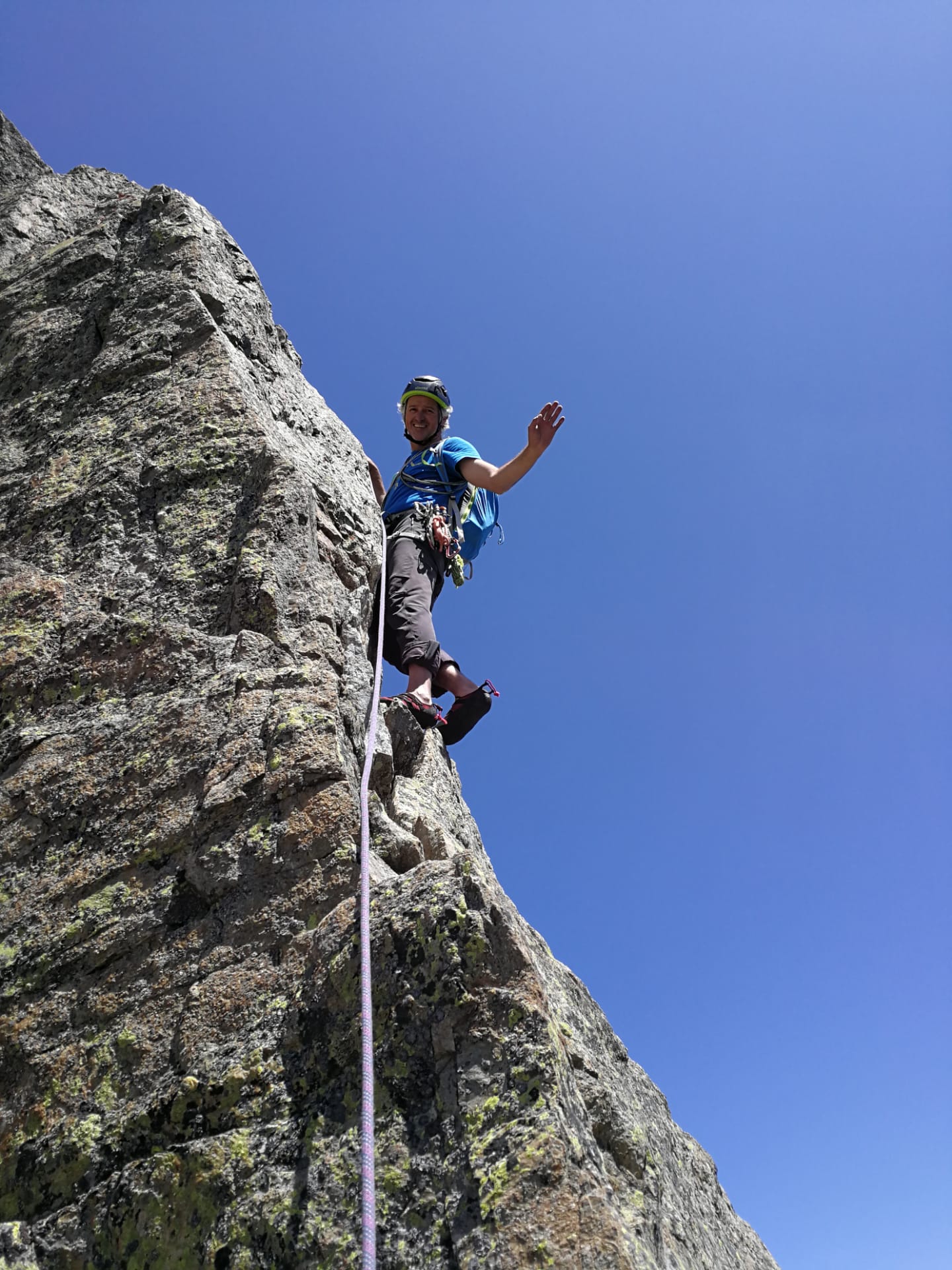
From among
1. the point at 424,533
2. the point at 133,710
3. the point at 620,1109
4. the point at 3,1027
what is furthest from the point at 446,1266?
the point at 424,533

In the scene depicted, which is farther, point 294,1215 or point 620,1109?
point 620,1109

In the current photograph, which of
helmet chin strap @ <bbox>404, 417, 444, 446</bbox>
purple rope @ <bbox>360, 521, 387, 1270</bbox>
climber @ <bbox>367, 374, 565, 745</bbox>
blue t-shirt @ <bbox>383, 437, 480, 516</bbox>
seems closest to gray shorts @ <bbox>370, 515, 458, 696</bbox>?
climber @ <bbox>367, 374, 565, 745</bbox>

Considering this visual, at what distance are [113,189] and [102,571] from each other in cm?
597

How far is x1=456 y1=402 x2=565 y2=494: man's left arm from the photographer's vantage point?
5.66 meters

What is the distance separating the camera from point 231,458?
529 cm

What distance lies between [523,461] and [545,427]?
0.94ft

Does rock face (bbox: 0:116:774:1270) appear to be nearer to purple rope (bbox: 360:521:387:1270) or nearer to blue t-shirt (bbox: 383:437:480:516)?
purple rope (bbox: 360:521:387:1270)

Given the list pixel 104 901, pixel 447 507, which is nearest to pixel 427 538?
pixel 447 507

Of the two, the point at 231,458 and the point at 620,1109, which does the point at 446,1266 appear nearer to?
the point at 620,1109

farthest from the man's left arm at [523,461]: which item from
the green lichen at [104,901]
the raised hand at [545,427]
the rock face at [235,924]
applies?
the green lichen at [104,901]

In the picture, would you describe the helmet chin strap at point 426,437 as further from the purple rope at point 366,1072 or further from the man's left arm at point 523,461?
the purple rope at point 366,1072

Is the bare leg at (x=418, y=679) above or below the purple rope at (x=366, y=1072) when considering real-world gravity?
above

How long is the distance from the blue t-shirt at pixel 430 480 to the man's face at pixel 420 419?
22 cm

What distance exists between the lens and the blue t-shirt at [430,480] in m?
6.96
